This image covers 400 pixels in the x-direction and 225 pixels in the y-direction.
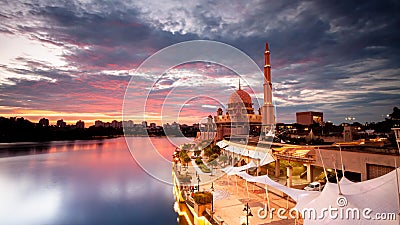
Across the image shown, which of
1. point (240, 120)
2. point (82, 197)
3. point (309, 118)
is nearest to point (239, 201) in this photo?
point (82, 197)

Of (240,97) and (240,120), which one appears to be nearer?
(240,120)

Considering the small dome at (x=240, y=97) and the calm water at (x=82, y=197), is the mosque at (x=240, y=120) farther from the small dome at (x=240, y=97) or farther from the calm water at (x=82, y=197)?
the calm water at (x=82, y=197)

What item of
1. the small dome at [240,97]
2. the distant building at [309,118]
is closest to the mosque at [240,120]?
the small dome at [240,97]

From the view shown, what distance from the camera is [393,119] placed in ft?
71.6

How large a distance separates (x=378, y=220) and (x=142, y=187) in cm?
1945

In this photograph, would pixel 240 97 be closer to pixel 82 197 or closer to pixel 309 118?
pixel 309 118

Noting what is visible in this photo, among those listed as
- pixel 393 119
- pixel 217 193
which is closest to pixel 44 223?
pixel 217 193

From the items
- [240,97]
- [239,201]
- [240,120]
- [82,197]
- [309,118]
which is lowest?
[82,197]

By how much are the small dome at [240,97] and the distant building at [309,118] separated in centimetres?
1698

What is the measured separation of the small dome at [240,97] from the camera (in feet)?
184

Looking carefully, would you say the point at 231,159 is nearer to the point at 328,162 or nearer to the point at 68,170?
the point at 328,162

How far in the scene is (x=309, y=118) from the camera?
63094mm

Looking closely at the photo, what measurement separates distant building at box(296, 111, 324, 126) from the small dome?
16981 millimetres

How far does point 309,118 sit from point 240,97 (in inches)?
809
